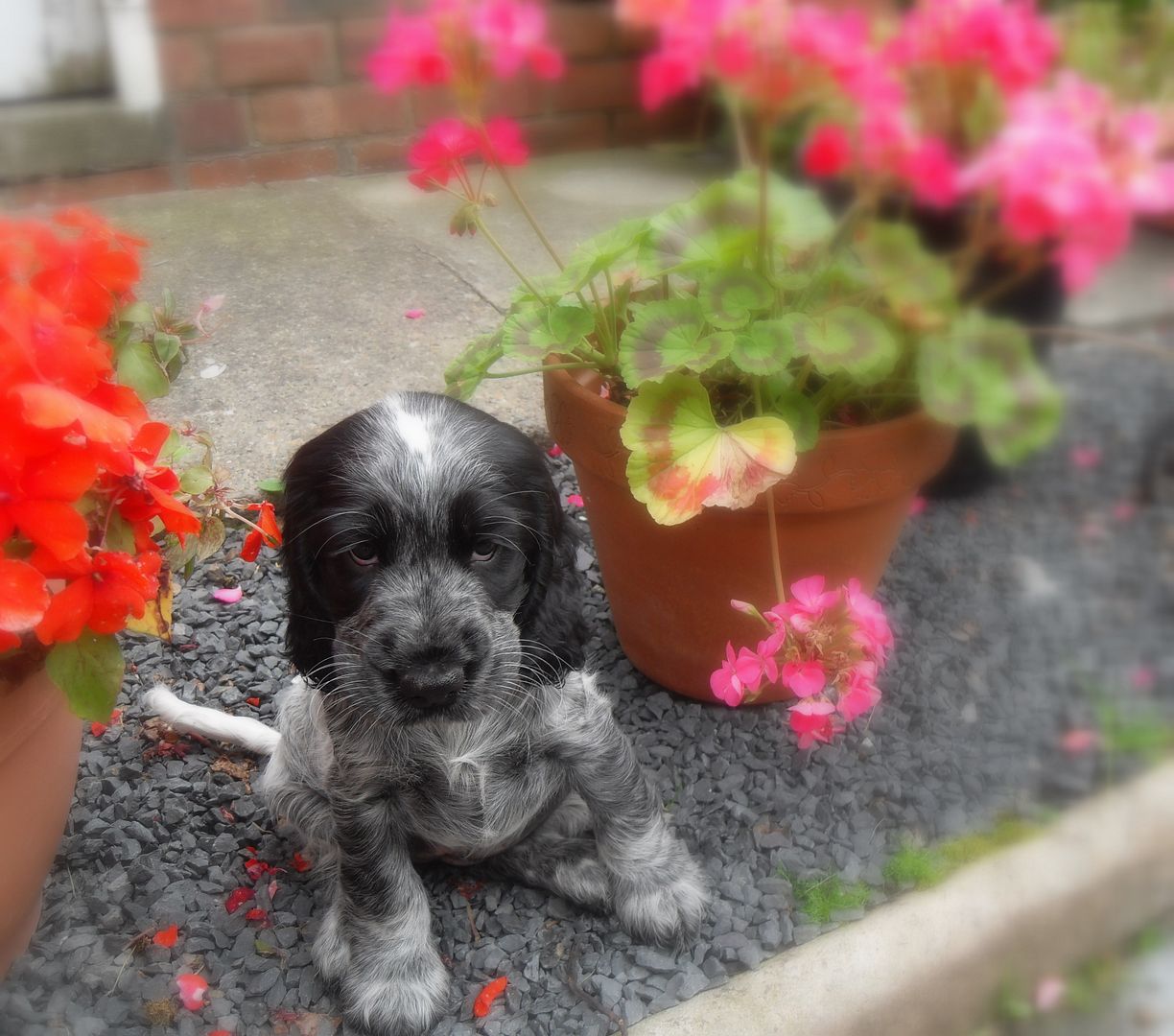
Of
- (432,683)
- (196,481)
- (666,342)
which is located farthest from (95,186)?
(666,342)

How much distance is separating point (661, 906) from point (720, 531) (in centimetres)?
70

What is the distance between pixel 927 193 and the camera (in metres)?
0.88

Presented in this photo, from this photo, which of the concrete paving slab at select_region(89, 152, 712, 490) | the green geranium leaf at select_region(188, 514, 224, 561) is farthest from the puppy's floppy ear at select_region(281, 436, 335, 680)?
the concrete paving slab at select_region(89, 152, 712, 490)

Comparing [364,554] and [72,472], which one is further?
[364,554]

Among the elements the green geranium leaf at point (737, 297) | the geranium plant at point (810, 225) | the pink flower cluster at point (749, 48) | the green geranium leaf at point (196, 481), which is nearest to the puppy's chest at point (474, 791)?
the geranium plant at point (810, 225)

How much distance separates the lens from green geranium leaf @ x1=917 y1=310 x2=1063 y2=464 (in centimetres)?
90

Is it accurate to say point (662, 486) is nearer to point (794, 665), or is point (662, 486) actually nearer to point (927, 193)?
point (794, 665)

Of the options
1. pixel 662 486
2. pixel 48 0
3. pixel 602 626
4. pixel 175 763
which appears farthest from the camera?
pixel 602 626

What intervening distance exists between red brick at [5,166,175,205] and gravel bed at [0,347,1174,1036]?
95cm

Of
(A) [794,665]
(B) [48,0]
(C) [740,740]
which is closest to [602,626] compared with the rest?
(C) [740,740]

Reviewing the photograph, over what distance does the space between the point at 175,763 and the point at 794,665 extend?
4.65ft

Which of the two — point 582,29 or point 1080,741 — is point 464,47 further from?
point 1080,741

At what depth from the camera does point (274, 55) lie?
844 millimetres

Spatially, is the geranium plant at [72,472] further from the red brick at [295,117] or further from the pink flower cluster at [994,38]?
the pink flower cluster at [994,38]
